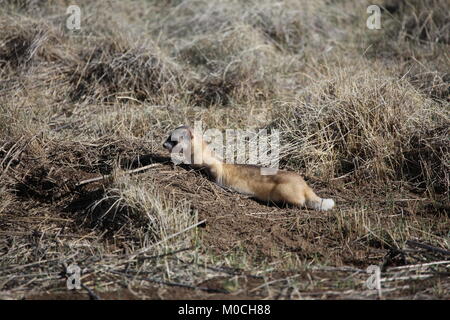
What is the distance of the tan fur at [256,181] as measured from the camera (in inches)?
239

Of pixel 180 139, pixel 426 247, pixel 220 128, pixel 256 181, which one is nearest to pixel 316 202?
pixel 256 181

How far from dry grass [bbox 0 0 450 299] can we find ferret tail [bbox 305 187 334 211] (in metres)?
0.15

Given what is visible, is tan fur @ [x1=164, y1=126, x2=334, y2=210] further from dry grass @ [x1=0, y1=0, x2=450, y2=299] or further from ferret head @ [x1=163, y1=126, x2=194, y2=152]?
dry grass @ [x1=0, y1=0, x2=450, y2=299]

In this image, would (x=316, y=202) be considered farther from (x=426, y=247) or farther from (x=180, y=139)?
(x=180, y=139)

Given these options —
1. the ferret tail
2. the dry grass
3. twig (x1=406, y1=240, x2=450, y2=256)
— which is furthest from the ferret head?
twig (x1=406, y1=240, x2=450, y2=256)

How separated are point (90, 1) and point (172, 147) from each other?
6068 millimetres

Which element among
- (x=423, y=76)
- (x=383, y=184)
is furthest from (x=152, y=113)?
(x=423, y=76)

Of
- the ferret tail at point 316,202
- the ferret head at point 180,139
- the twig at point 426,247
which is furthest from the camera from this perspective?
the ferret head at point 180,139

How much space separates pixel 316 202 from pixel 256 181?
69 centimetres

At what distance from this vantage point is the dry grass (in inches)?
198

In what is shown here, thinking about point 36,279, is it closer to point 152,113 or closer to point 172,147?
point 172,147

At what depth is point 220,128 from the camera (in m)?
7.87

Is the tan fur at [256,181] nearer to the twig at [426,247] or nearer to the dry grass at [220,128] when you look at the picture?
the dry grass at [220,128]

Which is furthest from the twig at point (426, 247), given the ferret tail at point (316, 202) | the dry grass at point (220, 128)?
the ferret tail at point (316, 202)
